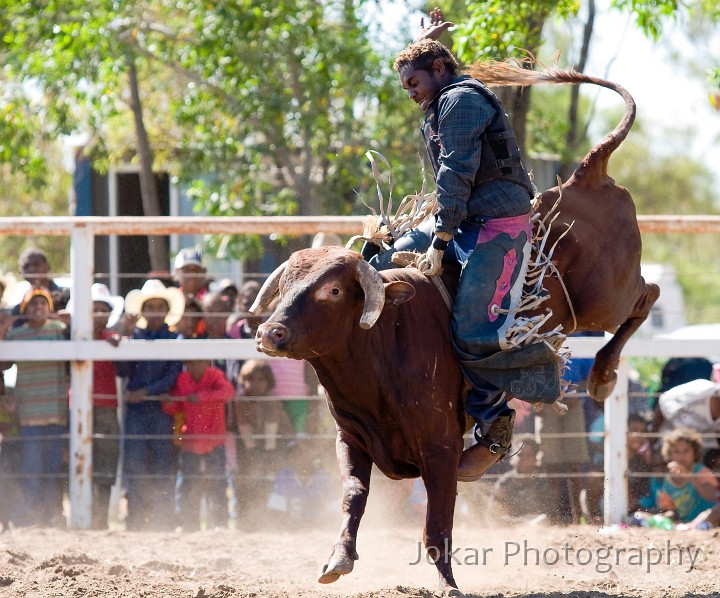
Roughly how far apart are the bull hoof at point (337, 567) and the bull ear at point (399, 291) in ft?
3.66

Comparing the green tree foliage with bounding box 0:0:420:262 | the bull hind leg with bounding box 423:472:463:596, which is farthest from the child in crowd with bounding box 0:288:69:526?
the green tree foliage with bounding box 0:0:420:262

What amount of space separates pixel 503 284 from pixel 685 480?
9.47 feet

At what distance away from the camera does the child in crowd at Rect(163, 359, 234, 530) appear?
7184 mm

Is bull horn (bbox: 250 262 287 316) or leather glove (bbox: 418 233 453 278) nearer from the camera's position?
bull horn (bbox: 250 262 287 316)

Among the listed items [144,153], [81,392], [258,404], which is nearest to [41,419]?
[81,392]

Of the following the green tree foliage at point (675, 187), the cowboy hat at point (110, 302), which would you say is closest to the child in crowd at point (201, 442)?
the cowboy hat at point (110, 302)

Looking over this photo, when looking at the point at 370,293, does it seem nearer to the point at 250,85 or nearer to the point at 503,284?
the point at 503,284

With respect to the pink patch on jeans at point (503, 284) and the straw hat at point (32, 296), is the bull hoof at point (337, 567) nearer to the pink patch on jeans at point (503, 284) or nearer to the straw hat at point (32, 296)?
the pink patch on jeans at point (503, 284)

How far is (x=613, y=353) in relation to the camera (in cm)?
598

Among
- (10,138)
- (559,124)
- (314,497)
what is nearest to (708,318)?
(559,124)

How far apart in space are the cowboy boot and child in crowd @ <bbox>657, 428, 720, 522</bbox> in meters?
2.46

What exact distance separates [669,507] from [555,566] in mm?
1553

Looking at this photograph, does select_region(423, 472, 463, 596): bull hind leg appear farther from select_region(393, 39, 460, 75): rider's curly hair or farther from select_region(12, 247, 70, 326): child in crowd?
select_region(12, 247, 70, 326): child in crowd

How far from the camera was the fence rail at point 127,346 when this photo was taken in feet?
23.1
